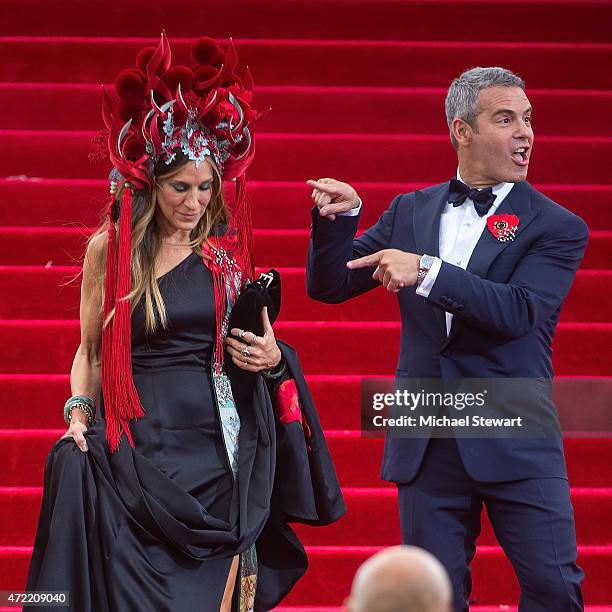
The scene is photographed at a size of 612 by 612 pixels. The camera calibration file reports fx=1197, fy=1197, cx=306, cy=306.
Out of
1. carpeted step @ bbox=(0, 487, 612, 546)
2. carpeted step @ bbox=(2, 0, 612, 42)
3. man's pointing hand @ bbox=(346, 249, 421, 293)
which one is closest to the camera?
man's pointing hand @ bbox=(346, 249, 421, 293)

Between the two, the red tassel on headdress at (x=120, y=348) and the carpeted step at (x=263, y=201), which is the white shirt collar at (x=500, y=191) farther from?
the carpeted step at (x=263, y=201)

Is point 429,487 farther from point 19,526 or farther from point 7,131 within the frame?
point 7,131

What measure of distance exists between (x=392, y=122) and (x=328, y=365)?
1450 mm

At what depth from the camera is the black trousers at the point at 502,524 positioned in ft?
8.35

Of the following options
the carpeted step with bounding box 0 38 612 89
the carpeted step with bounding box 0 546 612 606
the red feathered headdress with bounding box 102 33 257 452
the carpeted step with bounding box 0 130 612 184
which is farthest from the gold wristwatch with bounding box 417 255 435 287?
the carpeted step with bounding box 0 38 612 89

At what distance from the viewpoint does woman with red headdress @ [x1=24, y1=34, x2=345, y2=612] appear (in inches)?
101

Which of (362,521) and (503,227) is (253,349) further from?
(362,521)

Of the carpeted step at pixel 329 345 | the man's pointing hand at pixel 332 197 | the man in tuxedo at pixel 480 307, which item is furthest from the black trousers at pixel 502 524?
the carpeted step at pixel 329 345

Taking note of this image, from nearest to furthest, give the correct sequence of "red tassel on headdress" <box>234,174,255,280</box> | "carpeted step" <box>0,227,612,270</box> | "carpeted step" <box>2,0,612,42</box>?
1. "red tassel on headdress" <box>234,174,255,280</box>
2. "carpeted step" <box>0,227,612,270</box>
3. "carpeted step" <box>2,0,612,42</box>

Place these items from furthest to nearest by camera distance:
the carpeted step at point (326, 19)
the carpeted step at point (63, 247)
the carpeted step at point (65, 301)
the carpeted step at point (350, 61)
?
1. the carpeted step at point (326, 19)
2. the carpeted step at point (350, 61)
3. the carpeted step at point (63, 247)
4. the carpeted step at point (65, 301)

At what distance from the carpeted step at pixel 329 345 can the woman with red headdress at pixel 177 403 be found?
5.44 feet

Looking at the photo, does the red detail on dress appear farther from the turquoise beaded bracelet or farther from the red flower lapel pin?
the red flower lapel pin

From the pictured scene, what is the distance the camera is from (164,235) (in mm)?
2828

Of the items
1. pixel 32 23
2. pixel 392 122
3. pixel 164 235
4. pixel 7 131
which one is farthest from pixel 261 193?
pixel 164 235
